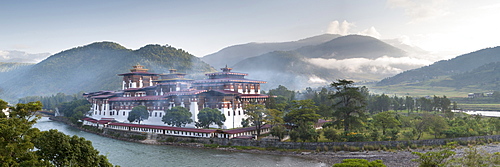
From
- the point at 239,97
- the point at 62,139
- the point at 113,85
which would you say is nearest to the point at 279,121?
the point at 239,97

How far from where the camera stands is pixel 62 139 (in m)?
15.5

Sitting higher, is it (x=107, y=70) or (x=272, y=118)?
(x=107, y=70)

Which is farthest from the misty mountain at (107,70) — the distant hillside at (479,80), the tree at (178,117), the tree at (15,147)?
the tree at (15,147)

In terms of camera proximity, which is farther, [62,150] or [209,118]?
[209,118]

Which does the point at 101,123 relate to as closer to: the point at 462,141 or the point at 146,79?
the point at 146,79

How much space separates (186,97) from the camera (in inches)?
2218

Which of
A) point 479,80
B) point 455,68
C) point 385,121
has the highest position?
point 455,68

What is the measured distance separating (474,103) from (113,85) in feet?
435

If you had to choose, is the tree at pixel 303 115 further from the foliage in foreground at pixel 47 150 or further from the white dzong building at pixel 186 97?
the foliage in foreground at pixel 47 150

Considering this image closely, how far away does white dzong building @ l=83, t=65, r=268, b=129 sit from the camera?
5394 centimetres

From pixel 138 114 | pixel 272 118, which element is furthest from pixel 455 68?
pixel 138 114

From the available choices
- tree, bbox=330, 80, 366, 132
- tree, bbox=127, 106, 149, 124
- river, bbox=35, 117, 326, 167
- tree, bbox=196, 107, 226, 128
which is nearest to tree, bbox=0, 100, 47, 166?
river, bbox=35, 117, 326, 167

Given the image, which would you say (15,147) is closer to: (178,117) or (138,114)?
(178,117)

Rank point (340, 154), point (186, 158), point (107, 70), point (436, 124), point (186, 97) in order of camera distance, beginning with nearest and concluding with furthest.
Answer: point (340, 154) → point (186, 158) → point (436, 124) → point (186, 97) → point (107, 70)
